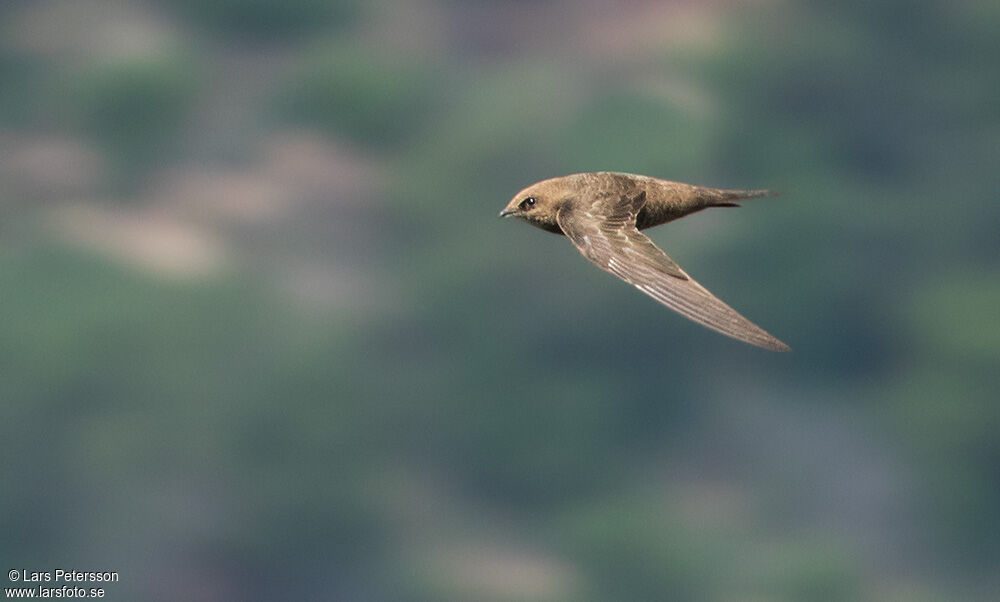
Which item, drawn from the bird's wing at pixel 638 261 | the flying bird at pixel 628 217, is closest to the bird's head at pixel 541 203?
the flying bird at pixel 628 217

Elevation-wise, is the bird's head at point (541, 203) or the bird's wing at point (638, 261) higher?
the bird's head at point (541, 203)

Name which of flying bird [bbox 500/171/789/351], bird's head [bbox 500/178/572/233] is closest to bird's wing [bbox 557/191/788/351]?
flying bird [bbox 500/171/789/351]

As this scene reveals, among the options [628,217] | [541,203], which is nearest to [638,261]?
[628,217]

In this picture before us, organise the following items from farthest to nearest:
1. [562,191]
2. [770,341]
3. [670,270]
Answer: [562,191], [670,270], [770,341]

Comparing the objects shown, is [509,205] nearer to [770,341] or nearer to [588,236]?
[588,236]

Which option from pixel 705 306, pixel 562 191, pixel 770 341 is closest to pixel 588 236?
pixel 562 191

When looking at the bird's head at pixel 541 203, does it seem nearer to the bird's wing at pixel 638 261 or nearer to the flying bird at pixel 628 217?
the flying bird at pixel 628 217

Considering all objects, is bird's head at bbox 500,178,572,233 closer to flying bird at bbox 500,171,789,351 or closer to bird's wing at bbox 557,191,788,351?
flying bird at bbox 500,171,789,351
